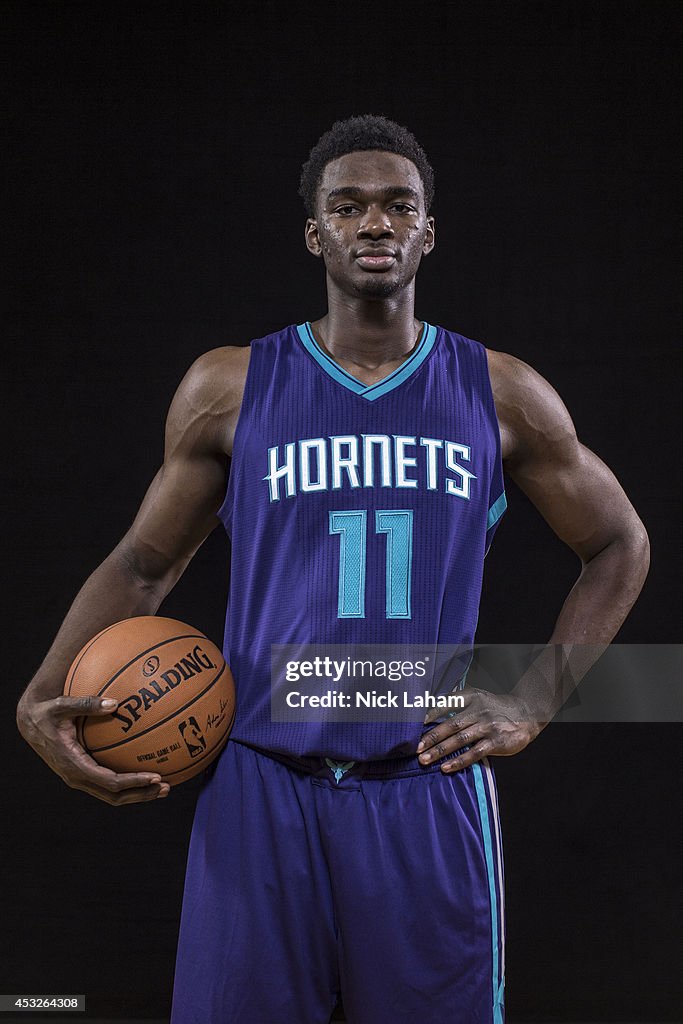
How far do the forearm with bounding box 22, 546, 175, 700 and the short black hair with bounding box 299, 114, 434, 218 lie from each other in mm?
579

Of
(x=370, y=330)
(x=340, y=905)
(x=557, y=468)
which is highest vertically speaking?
(x=370, y=330)

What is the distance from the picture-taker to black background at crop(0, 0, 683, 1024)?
7.75 feet

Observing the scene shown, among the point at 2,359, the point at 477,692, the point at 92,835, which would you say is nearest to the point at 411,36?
the point at 2,359

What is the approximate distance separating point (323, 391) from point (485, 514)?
27 centimetres

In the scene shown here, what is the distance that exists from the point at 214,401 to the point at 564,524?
1.78ft

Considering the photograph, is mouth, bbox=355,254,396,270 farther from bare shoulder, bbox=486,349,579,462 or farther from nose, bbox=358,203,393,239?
bare shoulder, bbox=486,349,579,462

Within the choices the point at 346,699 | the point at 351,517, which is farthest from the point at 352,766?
the point at 351,517

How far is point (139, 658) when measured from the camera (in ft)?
4.41

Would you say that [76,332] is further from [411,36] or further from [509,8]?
[509,8]

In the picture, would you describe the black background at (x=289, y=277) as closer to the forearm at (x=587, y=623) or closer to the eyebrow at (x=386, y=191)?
the forearm at (x=587, y=623)

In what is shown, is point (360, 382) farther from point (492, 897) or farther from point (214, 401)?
point (492, 897)

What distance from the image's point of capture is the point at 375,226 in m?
1.48

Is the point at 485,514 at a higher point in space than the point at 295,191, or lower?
lower

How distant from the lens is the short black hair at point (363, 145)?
1.55m
